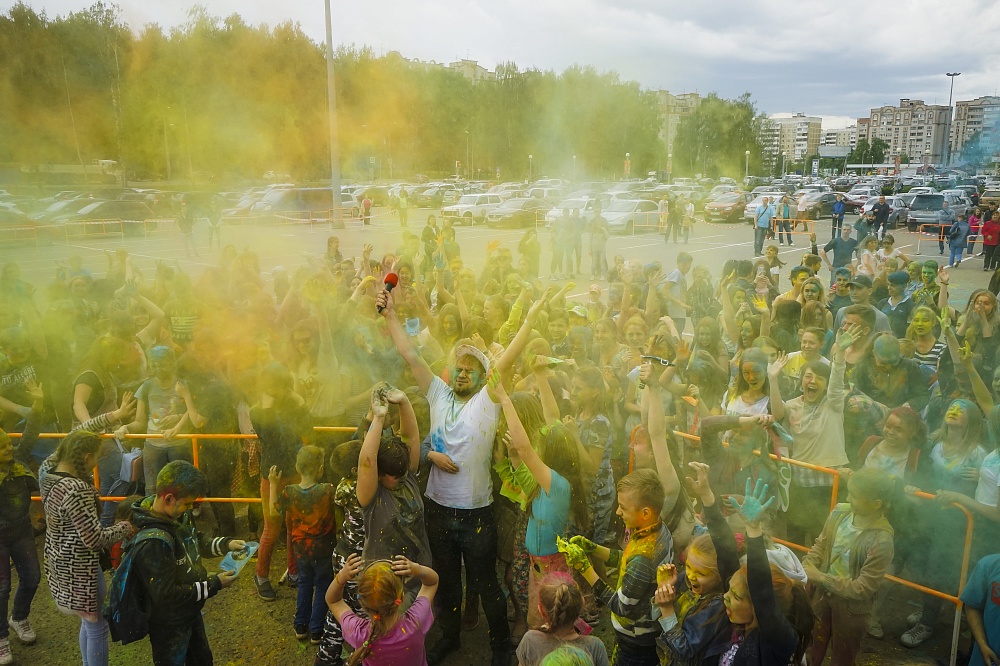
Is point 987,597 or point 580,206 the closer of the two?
point 987,597

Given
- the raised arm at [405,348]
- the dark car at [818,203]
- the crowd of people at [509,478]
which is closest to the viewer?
the crowd of people at [509,478]

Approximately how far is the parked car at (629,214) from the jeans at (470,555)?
1915 cm

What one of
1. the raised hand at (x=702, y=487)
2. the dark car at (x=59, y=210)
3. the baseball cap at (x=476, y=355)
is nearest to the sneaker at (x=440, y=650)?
the baseball cap at (x=476, y=355)

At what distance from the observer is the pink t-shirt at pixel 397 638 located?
7.84 feet

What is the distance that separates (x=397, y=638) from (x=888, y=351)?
11.5 feet

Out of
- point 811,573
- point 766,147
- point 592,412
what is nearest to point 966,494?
point 811,573

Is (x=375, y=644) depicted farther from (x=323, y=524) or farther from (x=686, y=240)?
(x=686, y=240)

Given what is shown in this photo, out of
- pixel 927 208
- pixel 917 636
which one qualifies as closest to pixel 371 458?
pixel 917 636

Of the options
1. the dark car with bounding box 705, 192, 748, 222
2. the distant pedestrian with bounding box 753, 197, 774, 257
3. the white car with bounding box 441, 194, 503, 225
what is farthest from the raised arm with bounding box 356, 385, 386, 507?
the dark car with bounding box 705, 192, 748, 222

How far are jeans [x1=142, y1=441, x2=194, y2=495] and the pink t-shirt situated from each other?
2220 mm

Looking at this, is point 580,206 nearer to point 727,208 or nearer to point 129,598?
point 727,208

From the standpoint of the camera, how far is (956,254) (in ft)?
51.9

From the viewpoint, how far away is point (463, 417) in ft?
10.2

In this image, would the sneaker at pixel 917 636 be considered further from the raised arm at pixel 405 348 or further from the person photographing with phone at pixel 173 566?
the person photographing with phone at pixel 173 566
